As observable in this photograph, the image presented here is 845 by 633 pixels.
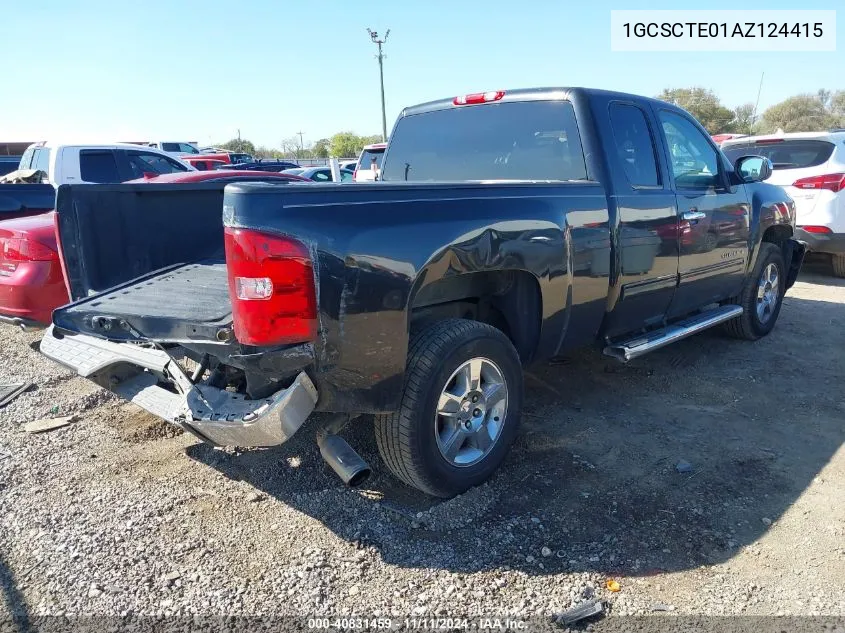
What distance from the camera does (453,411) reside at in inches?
120

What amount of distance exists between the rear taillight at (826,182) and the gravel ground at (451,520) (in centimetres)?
455

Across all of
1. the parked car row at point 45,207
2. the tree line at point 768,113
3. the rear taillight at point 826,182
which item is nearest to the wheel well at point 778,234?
the rear taillight at point 826,182

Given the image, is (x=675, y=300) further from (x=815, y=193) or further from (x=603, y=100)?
(x=815, y=193)

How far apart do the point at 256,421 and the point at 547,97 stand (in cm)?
273

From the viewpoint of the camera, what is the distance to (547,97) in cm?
396

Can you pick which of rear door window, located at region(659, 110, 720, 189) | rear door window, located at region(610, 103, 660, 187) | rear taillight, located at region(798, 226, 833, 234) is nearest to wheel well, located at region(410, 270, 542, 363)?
rear door window, located at region(610, 103, 660, 187)

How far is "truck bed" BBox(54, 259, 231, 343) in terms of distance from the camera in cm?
275

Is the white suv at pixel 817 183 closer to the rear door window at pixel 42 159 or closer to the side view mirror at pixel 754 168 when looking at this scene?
the side view mirror at pixel 754 168

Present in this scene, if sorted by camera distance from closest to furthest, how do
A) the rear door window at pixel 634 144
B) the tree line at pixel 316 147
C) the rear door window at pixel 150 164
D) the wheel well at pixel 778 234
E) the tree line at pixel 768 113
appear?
the rear door window at pixel 634 144 → the wheel well at pixel 778 234 → the rear door window at pixel 150 164 → the tree line at pixel 768 113 → the tree line at pixel 316 147

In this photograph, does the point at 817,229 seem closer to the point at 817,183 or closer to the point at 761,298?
the point at 817,183

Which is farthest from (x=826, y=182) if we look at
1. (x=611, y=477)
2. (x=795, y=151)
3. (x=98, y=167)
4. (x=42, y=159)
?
(x=42, y=159)

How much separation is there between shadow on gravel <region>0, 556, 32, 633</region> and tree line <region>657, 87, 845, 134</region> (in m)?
42.7

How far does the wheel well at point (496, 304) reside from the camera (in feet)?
10.7

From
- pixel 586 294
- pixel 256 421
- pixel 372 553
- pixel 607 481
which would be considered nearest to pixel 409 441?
pixel 372 553
